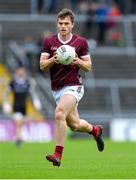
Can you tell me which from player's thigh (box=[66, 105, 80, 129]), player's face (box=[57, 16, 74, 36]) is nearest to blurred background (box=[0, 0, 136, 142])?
player's thigh (box=[66, 105, 80, 129])

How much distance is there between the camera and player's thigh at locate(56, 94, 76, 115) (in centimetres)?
1549

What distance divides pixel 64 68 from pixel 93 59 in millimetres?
19649

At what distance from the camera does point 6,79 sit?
32062mm

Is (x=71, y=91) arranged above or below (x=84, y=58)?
below

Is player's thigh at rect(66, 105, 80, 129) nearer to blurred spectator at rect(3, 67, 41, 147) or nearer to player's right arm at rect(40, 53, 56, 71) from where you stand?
player's right arm at rect(40, 53, 56, 71)

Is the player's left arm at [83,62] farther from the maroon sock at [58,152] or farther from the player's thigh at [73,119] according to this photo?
the maroon sock at [58,152]

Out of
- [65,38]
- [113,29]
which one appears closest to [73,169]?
[65,38]

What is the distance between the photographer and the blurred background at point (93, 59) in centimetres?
3212

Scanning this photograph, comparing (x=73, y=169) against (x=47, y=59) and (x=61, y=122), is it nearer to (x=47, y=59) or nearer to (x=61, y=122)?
(x=61, y=122)

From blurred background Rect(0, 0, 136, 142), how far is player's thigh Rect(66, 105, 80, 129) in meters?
14.4

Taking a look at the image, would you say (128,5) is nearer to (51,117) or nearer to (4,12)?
(4,12)

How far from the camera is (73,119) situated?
53.5 feet

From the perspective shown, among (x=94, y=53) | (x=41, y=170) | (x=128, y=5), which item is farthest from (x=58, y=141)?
(x=128, y=5)

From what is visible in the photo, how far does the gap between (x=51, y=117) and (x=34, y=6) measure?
6.83 meters
